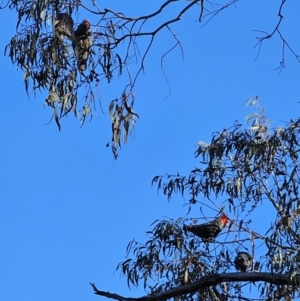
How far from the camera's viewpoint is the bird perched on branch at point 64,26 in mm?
5027

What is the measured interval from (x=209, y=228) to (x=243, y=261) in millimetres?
390

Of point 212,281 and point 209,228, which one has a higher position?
point 209,228

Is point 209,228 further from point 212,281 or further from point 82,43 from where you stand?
point 82,43

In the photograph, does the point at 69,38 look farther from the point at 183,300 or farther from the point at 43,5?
the point at 183,300

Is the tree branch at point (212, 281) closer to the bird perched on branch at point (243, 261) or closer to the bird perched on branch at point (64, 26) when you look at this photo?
the bird perched on branch at point (243, 261)

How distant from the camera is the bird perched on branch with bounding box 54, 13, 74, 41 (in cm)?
503

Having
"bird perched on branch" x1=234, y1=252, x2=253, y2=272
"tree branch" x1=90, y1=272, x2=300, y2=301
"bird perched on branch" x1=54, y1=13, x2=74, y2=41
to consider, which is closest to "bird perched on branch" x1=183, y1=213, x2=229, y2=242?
"bird perched on branch" x1=234, y1=252, x2=253, y2=272

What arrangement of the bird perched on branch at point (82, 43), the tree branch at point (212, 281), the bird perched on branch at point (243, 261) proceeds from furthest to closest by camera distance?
the bird perched on branch at point (243, 261) < the tree branch at point (212, 281) < the bird perched on branch at point (82, 43)

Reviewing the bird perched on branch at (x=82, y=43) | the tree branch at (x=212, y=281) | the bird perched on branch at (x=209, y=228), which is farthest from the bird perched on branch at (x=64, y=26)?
the bird perched on branch at (x=209, y=228)

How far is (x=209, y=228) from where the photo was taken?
249 inches

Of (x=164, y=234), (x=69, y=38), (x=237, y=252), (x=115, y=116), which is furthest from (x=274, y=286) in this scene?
(x=69, y=38)

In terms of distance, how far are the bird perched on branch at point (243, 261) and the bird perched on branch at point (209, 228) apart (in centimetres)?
29

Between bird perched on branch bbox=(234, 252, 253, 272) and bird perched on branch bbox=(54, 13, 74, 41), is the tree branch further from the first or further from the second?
bird perched on branch bbox=(54, 13, 74, 41)

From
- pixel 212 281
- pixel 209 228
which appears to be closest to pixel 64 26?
pixel 212 281
